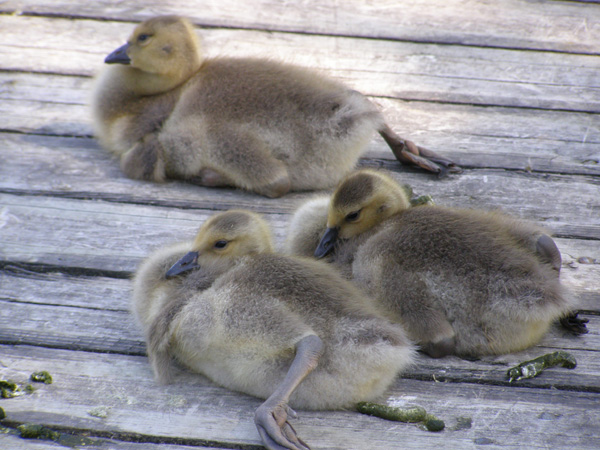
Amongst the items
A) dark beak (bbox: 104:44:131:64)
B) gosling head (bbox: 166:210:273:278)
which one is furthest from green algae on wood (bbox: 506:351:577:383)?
dark beak (bbox: 104:44:131:64)

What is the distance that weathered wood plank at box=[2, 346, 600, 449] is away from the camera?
2.03m

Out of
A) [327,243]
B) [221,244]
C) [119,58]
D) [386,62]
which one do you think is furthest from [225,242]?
[386,62]

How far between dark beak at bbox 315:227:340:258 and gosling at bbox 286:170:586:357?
0.26ft

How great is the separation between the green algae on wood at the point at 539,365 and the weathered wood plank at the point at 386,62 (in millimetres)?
2122

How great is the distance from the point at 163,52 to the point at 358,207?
1595 mm

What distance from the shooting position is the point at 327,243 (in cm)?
274

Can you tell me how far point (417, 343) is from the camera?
7.80ft

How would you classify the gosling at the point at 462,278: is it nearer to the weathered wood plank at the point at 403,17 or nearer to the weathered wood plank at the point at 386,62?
the weathered wood plank at the point at 386,62

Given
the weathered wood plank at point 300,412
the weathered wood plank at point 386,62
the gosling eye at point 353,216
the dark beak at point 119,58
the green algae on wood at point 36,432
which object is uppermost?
the dark beak at point 119,58

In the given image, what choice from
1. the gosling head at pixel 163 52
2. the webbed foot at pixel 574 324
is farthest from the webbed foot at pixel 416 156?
the webbed foot at pixel 574 324

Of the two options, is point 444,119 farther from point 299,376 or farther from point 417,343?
point 299,376

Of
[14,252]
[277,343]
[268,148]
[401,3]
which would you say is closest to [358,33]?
[401,3]

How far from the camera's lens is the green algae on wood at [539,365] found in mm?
2273

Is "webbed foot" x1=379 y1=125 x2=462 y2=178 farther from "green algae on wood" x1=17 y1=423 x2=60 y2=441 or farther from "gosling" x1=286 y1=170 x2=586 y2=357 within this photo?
"green algae on wood" x1=17 y1=423 x2=60 y2=441
